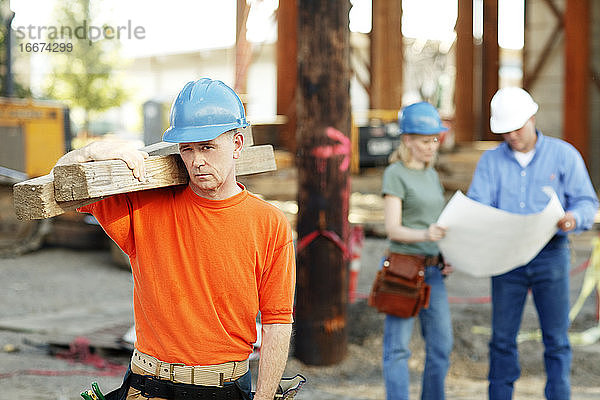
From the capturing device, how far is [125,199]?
8.05 feet

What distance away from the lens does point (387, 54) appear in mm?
17797

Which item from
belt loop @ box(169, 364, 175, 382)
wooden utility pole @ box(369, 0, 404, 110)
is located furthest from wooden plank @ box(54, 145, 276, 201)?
wooden utility pole @ box(369, 0, 404, 110)

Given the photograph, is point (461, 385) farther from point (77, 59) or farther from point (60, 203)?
point (77, 59)

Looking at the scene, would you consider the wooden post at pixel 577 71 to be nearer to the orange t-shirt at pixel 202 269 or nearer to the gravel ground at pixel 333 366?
the gravel ground at pixel 333 366

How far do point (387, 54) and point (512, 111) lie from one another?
1385 centimetres

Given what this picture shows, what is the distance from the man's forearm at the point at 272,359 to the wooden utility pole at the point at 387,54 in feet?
52.1

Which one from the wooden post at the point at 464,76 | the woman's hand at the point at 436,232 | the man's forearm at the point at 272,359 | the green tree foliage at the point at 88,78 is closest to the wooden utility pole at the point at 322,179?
the woman's hand at the point at 436,232

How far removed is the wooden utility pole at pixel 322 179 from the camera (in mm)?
5738

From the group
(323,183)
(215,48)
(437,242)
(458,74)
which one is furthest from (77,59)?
(437,242)

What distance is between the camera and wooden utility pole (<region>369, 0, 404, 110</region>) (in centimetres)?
1772

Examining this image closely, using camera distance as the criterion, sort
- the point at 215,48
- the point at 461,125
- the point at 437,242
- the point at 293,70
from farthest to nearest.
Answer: the point at 215,48 → the point at 461,125 → the point at 293,70 → the point at 437,242

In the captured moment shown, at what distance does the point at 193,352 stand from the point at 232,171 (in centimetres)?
57

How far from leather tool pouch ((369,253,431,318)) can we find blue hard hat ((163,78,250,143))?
2.07 meters

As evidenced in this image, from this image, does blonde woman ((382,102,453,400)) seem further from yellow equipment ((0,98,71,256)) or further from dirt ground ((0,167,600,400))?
yellow equipment ((0,98,71,256))
